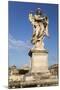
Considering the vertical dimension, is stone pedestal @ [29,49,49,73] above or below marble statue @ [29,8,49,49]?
below

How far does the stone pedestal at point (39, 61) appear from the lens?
1767mm

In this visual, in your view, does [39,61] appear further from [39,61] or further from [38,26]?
[38,26]

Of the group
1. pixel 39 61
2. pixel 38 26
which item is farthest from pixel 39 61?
pixel 38 26

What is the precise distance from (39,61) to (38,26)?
273mm

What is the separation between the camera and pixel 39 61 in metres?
1.78

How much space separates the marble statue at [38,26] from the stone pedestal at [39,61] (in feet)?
0.16

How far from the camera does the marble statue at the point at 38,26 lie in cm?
178

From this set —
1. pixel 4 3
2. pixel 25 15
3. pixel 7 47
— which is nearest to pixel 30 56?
pixel 7 47

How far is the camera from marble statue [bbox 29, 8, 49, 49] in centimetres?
178

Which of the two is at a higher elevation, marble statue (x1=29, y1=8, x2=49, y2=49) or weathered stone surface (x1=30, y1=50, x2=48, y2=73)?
marble statue (x1=29, y1=8, x2=49, y2=49)

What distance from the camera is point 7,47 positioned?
1708 millimetres

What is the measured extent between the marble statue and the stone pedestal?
0.16ft

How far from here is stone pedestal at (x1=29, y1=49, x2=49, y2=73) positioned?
1767 mm

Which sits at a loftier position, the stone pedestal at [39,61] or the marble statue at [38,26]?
the marble statue at [38,26]
